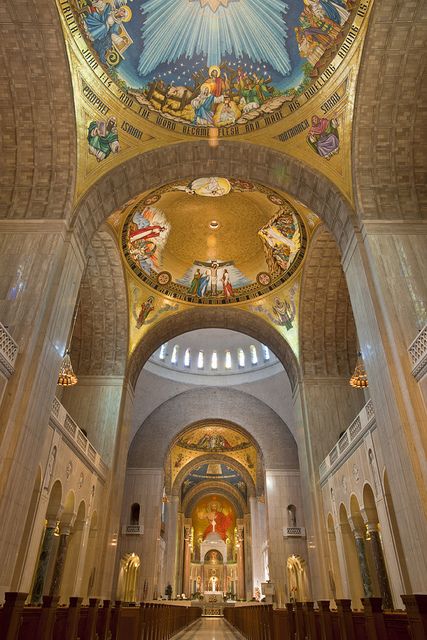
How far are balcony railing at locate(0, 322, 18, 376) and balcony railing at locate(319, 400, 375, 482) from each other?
7.08 metres

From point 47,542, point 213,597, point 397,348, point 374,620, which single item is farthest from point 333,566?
point 213,597

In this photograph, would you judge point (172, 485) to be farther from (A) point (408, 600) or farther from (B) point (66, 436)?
(A) point (408, 600)

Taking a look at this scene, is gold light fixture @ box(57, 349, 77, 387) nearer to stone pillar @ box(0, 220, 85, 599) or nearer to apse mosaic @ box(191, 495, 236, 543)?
stone pillar @ box(0, 220, 85, 599)

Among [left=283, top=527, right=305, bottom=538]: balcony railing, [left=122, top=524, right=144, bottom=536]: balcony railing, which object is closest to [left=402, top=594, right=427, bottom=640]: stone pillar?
[left=283, top=527, right=305, bottom=538]: balcony railing

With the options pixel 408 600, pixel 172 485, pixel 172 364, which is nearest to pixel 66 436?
pixel 408 600

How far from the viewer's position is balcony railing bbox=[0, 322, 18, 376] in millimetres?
6832

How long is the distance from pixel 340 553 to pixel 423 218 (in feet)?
29.1

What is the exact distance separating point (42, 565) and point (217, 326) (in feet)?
33.0

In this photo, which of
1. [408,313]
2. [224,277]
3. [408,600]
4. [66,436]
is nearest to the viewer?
[408,600]

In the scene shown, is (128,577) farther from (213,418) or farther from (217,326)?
(217,326)

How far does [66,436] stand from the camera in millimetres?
10328

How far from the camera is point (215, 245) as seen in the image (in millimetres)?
16219

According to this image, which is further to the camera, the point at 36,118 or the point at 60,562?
the point at 60,562

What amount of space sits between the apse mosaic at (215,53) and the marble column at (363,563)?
10334 millimetres
